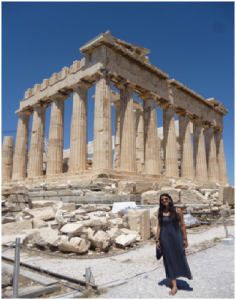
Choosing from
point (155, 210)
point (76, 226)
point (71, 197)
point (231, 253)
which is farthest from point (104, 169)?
point (231, 253)

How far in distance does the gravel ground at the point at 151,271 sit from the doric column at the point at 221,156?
89.3 ft

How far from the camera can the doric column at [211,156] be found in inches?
1203

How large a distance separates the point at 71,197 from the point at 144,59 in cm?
1430

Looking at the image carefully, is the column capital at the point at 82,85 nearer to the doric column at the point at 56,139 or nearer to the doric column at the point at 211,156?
the doric column at the point at 56,139

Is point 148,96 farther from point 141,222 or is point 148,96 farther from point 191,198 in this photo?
point 141,222

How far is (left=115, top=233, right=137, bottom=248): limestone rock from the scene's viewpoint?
278 inches

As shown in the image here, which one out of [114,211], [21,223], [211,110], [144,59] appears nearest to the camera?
[21,223]

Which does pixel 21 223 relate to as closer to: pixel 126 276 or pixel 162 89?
pixel 126 276

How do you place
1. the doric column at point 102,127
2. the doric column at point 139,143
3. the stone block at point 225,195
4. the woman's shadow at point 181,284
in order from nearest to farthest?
the woman's shadow at point 181,284, the stone block at point 225,195, the doric column at point 102,127, the doric column at point 139,143

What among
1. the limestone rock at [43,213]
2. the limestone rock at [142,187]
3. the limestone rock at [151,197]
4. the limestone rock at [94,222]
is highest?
the limestone rock at [142,187]

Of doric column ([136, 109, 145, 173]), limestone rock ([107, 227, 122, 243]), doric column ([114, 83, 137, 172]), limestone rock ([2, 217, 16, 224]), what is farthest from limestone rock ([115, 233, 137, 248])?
doric column ([136, 109, 145, 173])

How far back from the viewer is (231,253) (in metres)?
6.30

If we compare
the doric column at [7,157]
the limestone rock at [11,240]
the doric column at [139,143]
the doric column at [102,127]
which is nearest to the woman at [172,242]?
the limestone rock at [11,240]

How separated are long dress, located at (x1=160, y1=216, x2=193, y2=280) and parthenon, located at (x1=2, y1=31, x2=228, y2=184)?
11.8 meters
